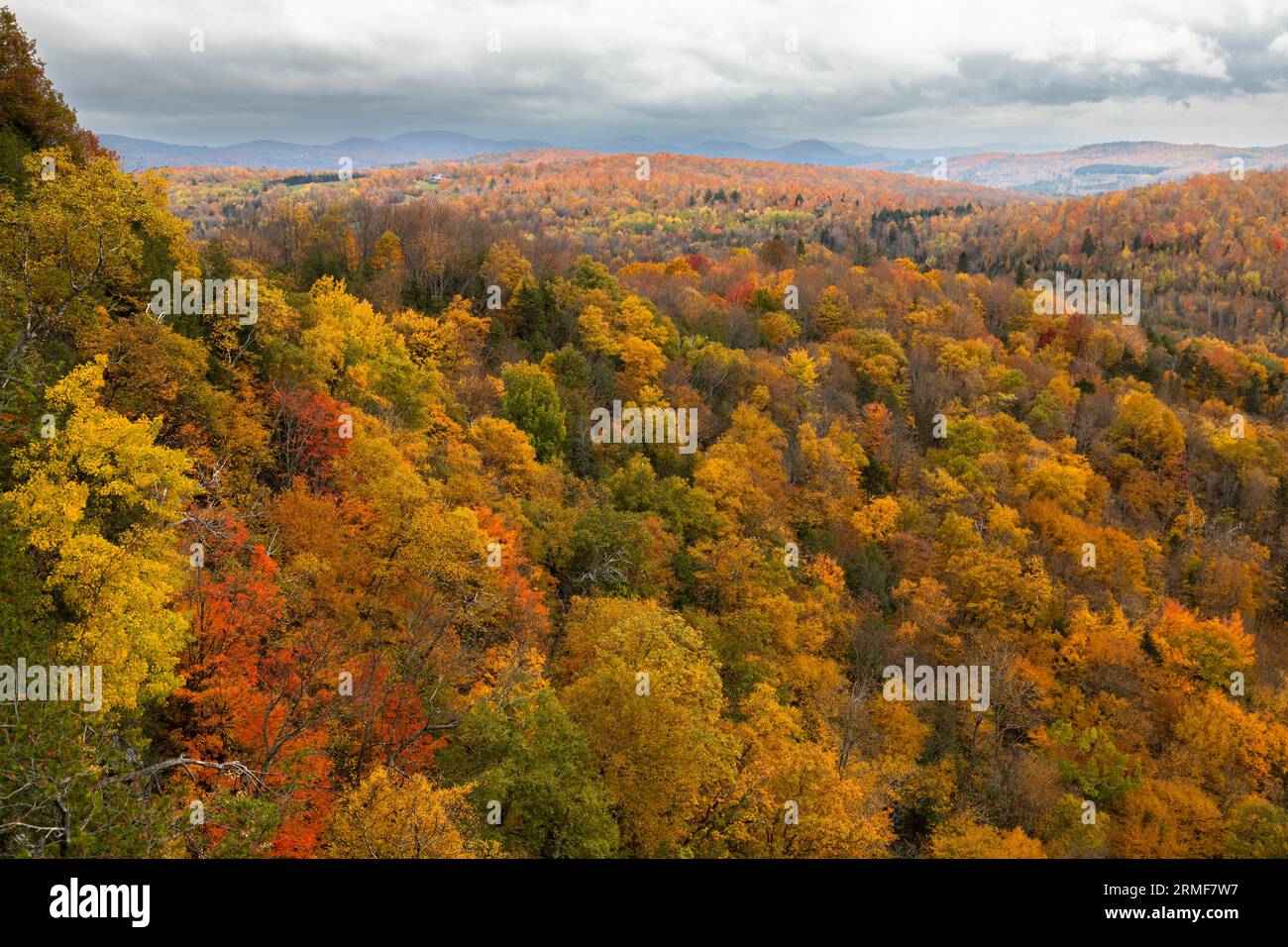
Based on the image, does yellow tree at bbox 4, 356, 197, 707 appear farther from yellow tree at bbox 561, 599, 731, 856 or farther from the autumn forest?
yellow tree at bbox 561, 599, 731, 856

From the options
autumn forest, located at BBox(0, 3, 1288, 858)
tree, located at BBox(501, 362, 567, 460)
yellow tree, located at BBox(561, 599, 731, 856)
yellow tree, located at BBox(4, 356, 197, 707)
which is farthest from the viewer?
tree, located at BBox(501, 362, 567, 460)

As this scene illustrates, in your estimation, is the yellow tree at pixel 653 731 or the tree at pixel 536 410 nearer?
the yellow tree at pixel 653 731

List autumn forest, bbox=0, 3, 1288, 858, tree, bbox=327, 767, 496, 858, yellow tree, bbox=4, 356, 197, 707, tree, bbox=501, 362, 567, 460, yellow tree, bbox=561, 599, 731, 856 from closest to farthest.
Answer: tree, bbox=327, 767, 496, 858
yellow tree, bbox=4, 356, 197, 707
autumn forest, bbox=0, 3, 1288, 858
yellow tree, bbox=561, 599, 731, 856
tree, bbox=501, 362, 567, 460

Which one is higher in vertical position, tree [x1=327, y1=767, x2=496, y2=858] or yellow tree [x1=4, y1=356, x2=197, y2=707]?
yellow tree [x1=4, y1=356, x2=197, y2=707]

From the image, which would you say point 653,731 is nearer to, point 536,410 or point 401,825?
point 401,825

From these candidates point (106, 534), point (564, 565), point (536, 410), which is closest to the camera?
point (106, 534)

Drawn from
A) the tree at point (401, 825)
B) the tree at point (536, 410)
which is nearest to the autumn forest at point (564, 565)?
the tree at point (401, 825)

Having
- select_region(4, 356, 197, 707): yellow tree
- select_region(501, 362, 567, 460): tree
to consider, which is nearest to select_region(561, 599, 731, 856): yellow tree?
select_region(4, 356, 197, 707): yellow tree

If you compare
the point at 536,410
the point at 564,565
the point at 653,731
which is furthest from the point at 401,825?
the point at 536,410

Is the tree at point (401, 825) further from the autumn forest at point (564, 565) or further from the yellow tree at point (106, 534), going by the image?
the yellow tree at point (106, 534)

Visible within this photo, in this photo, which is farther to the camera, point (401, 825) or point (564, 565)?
Result: point (564, 565)
